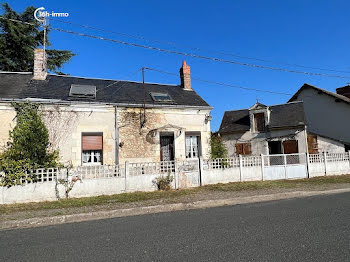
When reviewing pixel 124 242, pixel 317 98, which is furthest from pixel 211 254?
pixel 317 98

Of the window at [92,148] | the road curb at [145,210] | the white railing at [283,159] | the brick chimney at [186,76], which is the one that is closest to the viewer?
the road curb at [145,210]

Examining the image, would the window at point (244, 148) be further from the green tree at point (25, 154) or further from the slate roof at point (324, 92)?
the green tree at point (25, 154)

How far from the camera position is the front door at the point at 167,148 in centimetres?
1306

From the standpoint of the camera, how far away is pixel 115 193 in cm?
898

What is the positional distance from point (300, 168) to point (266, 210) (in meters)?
7.65

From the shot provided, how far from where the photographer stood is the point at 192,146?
13594mm

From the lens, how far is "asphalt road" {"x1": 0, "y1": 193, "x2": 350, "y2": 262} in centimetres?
347

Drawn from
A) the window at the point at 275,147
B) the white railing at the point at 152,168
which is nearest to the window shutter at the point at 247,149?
the window at the point at 275,147

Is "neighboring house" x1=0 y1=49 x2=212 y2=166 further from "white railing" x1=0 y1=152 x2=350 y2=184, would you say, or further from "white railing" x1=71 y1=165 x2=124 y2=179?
"white railing" x1=71 y1=165 x2=124 y2=179

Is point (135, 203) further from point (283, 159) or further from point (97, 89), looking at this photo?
point (283, 159)

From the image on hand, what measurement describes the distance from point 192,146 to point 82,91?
6622 millimetres

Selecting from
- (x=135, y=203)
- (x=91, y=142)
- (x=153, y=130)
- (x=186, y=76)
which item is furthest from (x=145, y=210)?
(x=186, y=76)

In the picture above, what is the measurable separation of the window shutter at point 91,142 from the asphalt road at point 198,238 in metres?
6.34

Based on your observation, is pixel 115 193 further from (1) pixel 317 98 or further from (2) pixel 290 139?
(1) pixel 317 98
